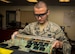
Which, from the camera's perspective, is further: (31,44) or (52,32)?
(52,32)

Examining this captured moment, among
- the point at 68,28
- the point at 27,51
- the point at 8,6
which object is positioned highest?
the point at 8,6

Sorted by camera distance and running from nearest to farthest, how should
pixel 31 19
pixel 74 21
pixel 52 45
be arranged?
pixel 52 45, pixel 74 21, pixel 31 19

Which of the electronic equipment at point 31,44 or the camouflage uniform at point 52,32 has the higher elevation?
the camouflage uniform at point 52,32

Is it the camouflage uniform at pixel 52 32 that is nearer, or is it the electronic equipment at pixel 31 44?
the electronic equipment at pixel 31 44

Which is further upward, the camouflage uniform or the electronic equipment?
the camouflage uniform

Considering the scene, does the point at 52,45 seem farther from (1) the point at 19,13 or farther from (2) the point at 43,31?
(1) the point at 19,13

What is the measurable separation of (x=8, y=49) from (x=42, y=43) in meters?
0.23

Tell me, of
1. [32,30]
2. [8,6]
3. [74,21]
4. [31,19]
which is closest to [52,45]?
[32,30]

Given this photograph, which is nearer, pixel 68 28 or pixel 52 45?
pixel 52 45

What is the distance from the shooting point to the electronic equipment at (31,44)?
93cm

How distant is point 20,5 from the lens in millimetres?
8688

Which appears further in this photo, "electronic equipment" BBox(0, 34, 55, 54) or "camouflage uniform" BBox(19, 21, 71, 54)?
"camouflage uniform" BBox(19, 21, 71, 54)

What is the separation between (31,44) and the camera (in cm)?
101

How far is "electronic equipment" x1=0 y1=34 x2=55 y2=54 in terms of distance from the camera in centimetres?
93
